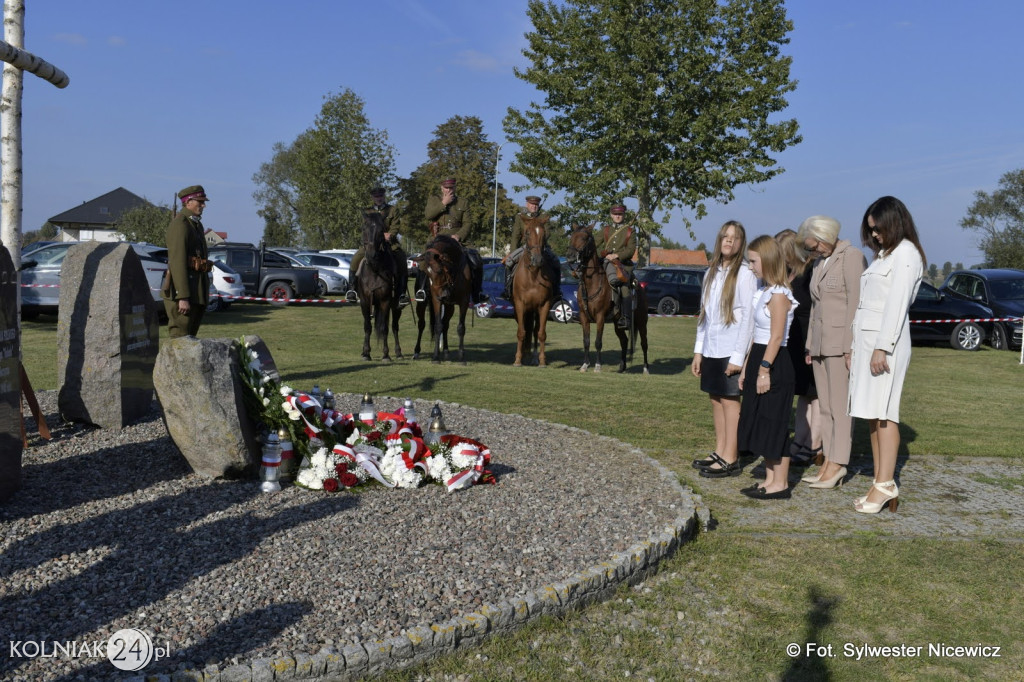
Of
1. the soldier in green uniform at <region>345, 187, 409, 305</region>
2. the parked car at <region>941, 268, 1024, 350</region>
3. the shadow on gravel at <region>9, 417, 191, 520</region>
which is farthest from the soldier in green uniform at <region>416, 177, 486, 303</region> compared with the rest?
the parked car at <region>941, 268, 1024, 350</region>

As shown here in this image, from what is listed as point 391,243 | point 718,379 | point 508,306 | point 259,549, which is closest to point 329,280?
point 508,306

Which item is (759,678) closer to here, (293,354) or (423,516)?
(423,516)

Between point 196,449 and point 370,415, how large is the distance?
1.30 m

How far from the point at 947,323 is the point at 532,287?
502 inches

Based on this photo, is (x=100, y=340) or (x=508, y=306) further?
(x=508, y=306)

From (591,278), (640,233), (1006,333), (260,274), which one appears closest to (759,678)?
(591,278)

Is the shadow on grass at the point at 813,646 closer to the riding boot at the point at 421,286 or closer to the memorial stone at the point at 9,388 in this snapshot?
the memorial stone at the point at 9,388

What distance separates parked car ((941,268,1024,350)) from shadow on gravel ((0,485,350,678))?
20.7 m

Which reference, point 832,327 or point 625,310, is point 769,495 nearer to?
point 832,327

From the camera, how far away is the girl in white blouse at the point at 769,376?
21.2 ft

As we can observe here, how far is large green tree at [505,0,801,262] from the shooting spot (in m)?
32.8

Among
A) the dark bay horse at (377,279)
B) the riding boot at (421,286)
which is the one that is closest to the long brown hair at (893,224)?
the dark bay horse at (377,279)

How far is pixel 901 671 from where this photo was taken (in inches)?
158

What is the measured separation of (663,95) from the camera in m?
33.8
